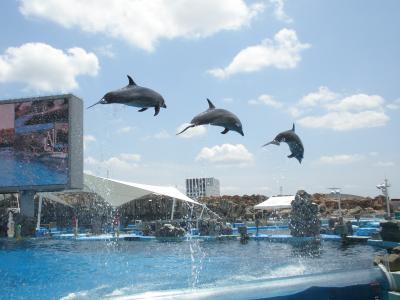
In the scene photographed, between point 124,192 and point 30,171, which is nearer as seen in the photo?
point 30,171

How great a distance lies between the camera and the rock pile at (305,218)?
1652 centimetres

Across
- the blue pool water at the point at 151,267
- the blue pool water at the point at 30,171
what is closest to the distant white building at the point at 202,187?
the blue pool water at the point at 30,171

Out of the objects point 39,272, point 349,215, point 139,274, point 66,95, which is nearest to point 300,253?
point 139,274

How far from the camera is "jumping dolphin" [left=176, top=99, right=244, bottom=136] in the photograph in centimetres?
606

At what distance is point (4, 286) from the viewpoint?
8250 mm

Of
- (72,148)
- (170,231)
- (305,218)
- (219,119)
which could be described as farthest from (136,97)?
(72,148)

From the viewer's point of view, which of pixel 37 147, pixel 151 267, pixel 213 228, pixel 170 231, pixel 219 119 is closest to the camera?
pixel 219 119

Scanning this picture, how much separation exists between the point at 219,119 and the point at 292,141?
1568 millimetres

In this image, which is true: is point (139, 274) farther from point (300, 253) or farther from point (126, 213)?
point (126, 213)

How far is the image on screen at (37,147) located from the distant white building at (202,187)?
3890 cm

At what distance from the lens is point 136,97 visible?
5.73 metres

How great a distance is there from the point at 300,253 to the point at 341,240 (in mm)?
3475

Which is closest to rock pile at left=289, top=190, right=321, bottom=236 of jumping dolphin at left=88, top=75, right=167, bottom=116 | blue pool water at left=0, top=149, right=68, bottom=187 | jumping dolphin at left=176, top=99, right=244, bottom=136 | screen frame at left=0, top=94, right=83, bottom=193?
jumping dolphin at left=176, top=99, right=244, bottom=136

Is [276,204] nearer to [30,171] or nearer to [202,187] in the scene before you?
[30,171]
